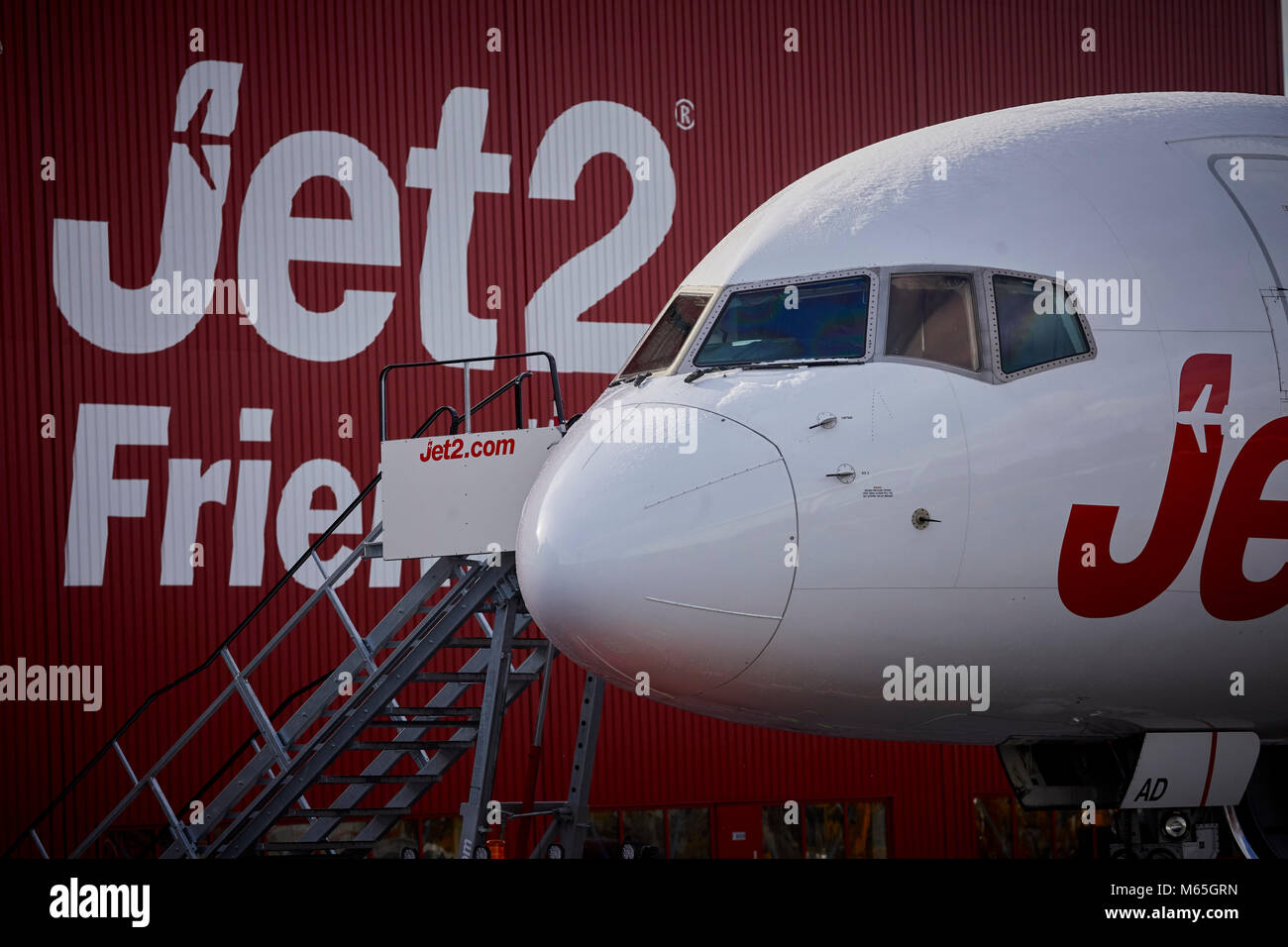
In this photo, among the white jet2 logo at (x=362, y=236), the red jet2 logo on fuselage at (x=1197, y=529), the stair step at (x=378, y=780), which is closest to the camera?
the red jet2 logo on fuselage at (x=1197, y=529)

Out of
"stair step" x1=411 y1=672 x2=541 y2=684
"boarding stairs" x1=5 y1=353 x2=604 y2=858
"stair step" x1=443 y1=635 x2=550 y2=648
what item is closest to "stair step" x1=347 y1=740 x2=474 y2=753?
"boarding stairs" x1=5 y1=353 x2=604 y2=858

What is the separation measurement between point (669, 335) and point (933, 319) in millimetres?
1689

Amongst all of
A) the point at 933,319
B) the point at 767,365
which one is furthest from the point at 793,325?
the point at 933,319

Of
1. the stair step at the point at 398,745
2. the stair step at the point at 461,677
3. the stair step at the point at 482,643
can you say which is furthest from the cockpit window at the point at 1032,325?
the stair step at the point at 398,745

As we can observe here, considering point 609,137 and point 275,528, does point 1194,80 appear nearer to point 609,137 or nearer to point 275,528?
point 609,137

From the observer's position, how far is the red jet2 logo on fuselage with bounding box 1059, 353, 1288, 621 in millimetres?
7805

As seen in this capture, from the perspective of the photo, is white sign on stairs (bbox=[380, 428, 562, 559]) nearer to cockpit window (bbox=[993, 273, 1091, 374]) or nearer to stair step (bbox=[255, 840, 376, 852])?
stair step (bbox=[255, 840, 376, 852])

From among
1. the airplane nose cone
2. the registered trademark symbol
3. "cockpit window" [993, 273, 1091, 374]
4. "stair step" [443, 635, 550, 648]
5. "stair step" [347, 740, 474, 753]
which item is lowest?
"stair step" [347, 740, 474, 753]

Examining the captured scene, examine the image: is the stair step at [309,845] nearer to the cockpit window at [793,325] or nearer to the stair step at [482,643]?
the stair step at [482,643]

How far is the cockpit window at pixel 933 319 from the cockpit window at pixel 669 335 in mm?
1217

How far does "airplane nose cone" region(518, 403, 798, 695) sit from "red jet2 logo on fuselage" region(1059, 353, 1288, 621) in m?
1.59

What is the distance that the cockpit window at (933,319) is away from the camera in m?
8.02

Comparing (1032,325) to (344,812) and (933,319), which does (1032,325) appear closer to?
(933,319)
